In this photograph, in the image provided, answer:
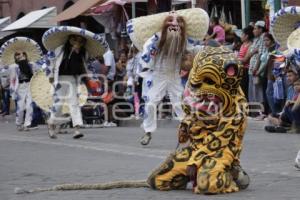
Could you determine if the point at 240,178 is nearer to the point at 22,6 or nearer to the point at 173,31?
the point at 173,31

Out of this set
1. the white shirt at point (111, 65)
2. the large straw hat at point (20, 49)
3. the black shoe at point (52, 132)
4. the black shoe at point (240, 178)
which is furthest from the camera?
the white shirt at point (111, 65)

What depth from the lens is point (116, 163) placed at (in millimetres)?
10875

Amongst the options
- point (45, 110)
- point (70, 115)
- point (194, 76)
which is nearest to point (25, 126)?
point (45, 110)

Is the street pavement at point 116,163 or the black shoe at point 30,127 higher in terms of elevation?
the street pavement at point 116,163

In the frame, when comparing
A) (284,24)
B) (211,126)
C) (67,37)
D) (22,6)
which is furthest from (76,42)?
(22,6)

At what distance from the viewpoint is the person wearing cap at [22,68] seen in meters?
18.3

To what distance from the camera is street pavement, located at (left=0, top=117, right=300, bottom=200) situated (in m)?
8.18

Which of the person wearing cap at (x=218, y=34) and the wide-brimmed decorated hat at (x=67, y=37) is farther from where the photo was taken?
the person wearing cap at (x=218, y=34)

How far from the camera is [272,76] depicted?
54.5ft

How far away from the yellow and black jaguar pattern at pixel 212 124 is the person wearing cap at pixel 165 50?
4347 millimetres

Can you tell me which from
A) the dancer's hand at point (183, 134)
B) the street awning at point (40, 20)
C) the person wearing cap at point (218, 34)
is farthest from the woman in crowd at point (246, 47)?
the street awning at point (40, 20)

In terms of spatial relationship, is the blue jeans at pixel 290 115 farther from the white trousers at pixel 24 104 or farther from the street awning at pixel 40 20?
the street awning at pixel 40 20

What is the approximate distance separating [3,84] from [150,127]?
513 inches

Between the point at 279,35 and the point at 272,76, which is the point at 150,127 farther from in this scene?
the point at 272,76
